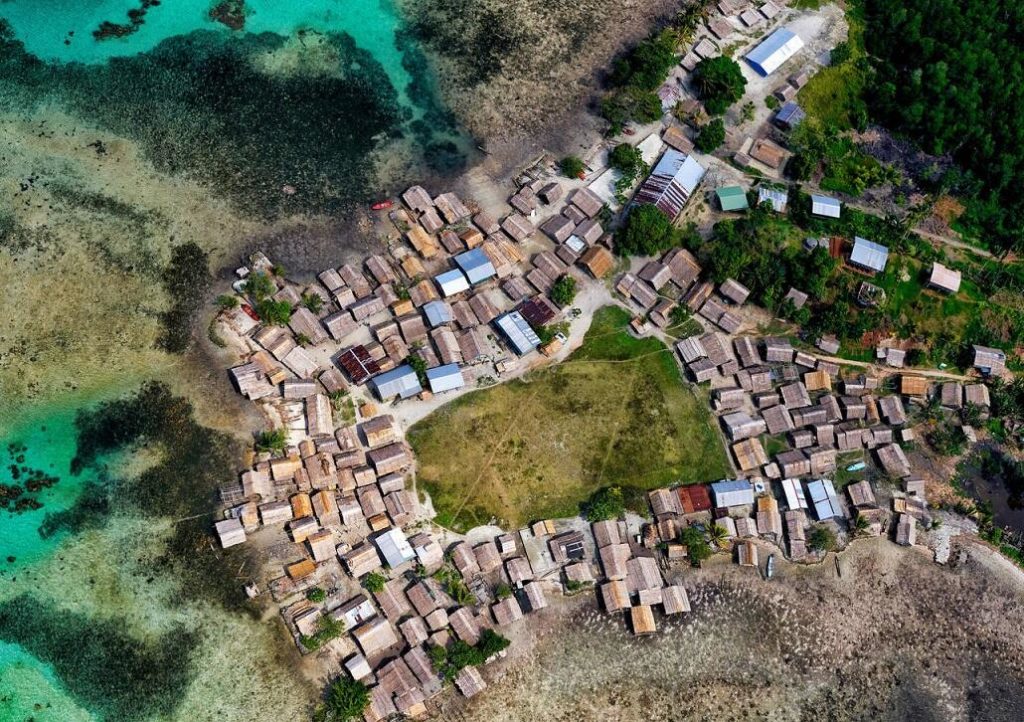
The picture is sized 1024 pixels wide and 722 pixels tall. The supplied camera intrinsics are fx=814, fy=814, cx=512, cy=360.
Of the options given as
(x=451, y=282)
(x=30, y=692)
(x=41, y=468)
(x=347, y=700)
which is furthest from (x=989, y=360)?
(x=30, y=692)

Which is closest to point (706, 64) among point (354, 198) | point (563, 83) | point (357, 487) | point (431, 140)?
point (563, 83)

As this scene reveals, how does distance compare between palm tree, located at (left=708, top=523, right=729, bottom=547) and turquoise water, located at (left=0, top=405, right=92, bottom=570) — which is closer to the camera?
turquoise water, located at (left=0, top=405, right=92, bottom=570)

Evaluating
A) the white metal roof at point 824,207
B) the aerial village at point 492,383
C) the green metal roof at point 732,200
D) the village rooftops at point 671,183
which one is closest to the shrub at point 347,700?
the aerial village at point 492,383

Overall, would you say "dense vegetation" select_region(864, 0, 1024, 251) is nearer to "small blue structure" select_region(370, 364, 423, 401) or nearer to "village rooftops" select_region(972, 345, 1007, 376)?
"village rooftops" select_region(972, 345, 1007, 376)

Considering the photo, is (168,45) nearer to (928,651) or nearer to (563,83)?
(563,83)

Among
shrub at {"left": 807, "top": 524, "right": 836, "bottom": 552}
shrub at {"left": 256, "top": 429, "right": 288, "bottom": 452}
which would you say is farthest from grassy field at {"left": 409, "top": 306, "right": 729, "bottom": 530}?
shrub at {"left": 256, "top": 429, "right": 288, "bottom": 452}

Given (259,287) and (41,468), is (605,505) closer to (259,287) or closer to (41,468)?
(259,287)
